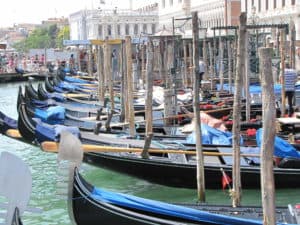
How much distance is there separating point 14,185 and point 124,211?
802 mm

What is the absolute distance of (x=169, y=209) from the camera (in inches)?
120

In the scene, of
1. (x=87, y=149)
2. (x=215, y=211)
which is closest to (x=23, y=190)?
(x=215, y=211)

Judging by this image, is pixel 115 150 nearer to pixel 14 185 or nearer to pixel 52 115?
pixel 52 115

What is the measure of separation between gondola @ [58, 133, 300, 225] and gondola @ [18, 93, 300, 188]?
131 cm

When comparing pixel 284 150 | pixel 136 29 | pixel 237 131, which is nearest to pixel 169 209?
pixel 237 131

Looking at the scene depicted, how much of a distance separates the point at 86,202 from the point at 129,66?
3115mm

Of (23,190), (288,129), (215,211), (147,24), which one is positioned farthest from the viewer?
(147,24)

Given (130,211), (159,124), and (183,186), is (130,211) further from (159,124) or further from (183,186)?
(159,124)

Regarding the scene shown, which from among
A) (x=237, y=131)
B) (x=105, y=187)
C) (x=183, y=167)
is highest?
(x=237, y=131)

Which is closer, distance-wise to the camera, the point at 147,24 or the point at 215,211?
the point at 215,211

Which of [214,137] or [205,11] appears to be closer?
[214,137]

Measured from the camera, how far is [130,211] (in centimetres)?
305

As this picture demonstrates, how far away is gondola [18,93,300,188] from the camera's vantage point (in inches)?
176

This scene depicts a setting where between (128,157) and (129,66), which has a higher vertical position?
(129,66)
